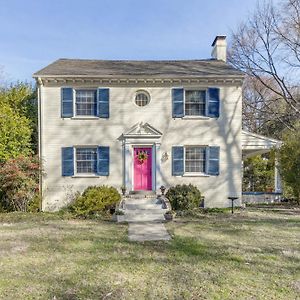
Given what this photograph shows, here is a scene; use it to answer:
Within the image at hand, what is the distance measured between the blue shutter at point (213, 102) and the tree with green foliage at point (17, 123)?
833cm

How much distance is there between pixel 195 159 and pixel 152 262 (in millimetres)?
8479

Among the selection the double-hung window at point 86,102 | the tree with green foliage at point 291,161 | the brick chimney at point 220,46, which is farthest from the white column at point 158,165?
the brick chimney at point 220,46

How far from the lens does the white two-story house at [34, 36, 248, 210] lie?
13828mm

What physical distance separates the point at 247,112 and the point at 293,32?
967 cm

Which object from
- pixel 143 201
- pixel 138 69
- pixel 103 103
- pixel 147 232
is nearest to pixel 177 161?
pixel 143 201

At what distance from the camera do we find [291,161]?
44.9ft

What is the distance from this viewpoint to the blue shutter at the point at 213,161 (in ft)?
46.1

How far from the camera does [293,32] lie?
68.7ft

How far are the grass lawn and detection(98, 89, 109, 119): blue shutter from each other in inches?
222

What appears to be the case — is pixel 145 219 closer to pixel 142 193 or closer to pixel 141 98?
pixel 142 193

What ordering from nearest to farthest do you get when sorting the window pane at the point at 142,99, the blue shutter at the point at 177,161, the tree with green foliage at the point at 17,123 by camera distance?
1. the tree with green foliage at the point at 17,123
2. the blue shutter at the point at 177,161
3. the window pane at the point at 142,99

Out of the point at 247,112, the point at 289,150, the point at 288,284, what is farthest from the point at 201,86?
the point at 247,112

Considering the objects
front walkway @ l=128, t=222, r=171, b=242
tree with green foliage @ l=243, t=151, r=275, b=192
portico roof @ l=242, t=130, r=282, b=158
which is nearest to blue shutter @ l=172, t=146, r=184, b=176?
portico roof @ l=242, t=130, r=282, b=158

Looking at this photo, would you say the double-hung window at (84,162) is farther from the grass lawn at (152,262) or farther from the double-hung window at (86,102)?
the grass lawn at (152,262)
